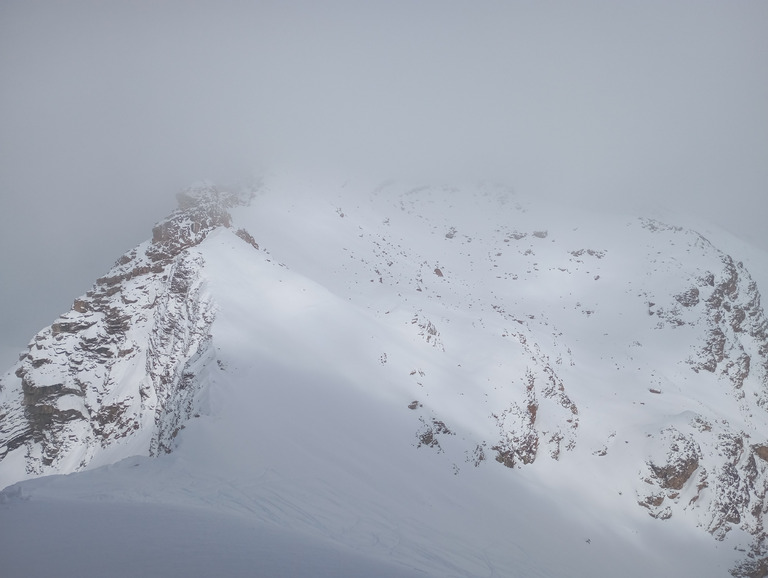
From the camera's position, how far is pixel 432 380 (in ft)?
71.1

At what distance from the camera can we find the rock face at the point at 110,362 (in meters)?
22.6

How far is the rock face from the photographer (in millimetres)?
22609

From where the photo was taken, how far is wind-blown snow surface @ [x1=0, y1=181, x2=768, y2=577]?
706 cm

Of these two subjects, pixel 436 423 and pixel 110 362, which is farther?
pixel 110 362

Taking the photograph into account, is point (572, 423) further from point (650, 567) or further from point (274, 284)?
point (274, 284)

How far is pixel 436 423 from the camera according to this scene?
18531mm

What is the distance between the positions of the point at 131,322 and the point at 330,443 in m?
21.7

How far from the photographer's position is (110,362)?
2614 centimetres

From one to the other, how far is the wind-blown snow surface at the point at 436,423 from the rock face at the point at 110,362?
1703mm

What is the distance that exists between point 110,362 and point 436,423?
2511cm

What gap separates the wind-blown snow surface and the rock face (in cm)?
170

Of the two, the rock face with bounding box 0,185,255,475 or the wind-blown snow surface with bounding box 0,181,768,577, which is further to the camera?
the rock face with bounding box 0,185,255,475

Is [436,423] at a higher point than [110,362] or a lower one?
higher

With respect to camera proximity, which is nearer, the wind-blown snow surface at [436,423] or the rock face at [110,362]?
the wind-blown snow surface at [436,423]
